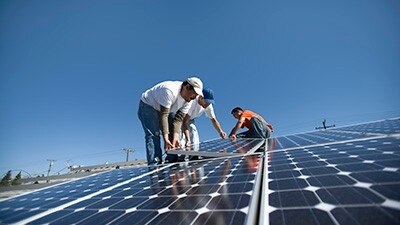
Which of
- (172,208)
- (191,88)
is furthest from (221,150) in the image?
(172,208)

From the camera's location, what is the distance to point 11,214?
1913 mm

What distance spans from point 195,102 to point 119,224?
6283 mm

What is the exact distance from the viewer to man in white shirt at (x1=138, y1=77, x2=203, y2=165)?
17.4 ft

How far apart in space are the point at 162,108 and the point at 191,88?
3.20 ft

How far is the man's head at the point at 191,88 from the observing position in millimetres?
5324

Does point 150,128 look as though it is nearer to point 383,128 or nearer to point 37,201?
point 37,201

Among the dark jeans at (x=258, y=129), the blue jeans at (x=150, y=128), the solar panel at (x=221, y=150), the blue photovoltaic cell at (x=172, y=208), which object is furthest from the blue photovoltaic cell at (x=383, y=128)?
the blue jeans at (x=150, y=128)

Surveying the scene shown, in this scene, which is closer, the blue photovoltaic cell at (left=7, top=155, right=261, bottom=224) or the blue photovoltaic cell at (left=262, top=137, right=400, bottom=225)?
the blue photovoltaic cell at (left=262, top=137, right=400, bottom=225)

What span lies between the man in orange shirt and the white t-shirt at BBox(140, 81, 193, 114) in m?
2.76

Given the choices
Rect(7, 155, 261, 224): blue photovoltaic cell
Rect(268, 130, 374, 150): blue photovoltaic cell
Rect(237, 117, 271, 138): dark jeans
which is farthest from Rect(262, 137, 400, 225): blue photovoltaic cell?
Rect(237, 117, 271, 138): dark jeans

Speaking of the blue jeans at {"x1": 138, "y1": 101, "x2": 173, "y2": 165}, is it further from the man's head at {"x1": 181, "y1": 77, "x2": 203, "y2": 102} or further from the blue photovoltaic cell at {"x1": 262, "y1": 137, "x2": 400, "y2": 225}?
the blue photovoltaic cell at {"x1": 262, "y1": 137, "x2": 400, "y2": 225}

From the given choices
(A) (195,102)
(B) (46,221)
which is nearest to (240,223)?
(B) (46,221)

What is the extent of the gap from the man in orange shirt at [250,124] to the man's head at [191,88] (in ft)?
9.57

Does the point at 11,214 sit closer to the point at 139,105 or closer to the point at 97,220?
the point at 97,220
